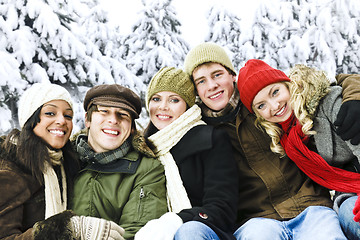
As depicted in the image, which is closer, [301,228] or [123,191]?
[301,228]

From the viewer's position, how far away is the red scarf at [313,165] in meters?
2.23

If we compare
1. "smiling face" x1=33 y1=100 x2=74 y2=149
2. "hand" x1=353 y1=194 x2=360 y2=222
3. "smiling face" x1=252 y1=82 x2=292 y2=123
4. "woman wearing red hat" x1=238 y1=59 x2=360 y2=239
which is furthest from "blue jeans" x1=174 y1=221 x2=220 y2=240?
"smiling face" x1=33 y1=100 x2=74 y2=149

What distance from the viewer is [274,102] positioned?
246 centimetres

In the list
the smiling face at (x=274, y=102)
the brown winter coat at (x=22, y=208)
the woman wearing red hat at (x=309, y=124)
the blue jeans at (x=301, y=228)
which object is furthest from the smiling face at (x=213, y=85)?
the brown winter coat at (x=22, y=208)

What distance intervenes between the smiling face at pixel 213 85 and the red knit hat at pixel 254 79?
216 millimetres

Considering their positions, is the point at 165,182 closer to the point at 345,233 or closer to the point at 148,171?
the point at 148,171

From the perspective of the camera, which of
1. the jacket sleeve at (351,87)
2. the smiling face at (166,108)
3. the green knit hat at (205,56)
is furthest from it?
the green knit hat at (205,56)

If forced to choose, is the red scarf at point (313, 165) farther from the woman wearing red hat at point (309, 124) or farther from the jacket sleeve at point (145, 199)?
the jacket sleeve at point (145, 199)

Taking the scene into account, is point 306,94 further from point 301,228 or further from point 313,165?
point 301,228

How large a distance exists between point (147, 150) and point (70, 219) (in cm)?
78

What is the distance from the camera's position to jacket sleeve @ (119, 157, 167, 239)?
226cm

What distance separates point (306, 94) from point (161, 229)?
134 cm

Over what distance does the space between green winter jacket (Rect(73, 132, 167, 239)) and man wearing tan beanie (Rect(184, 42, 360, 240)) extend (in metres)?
0.64

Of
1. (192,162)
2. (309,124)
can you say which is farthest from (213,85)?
(309,124)
